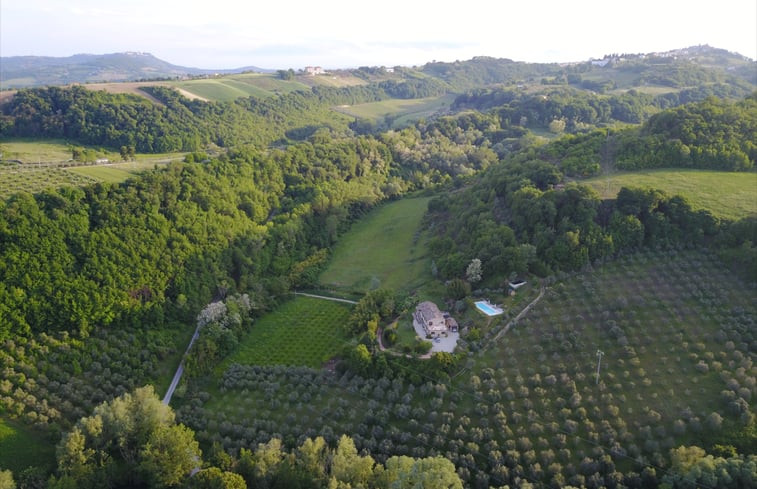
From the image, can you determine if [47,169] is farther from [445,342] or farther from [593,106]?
[593,106]

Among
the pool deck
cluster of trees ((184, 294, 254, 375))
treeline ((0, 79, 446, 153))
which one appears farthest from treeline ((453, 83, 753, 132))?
cluster of trees ((184, 294, 254, 375))

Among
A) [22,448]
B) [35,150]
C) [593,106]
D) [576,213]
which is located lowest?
[22,448]

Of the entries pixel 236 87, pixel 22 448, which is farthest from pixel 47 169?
pixel 236 87

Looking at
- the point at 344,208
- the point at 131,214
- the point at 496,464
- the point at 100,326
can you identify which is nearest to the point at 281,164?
the point at 344,208

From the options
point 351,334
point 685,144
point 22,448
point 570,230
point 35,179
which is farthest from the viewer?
point 685,144

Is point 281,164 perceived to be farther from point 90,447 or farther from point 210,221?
point 90,447

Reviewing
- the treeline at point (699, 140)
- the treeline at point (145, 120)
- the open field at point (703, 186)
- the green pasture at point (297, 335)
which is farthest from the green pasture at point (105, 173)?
the treeline at point (699, 140)
